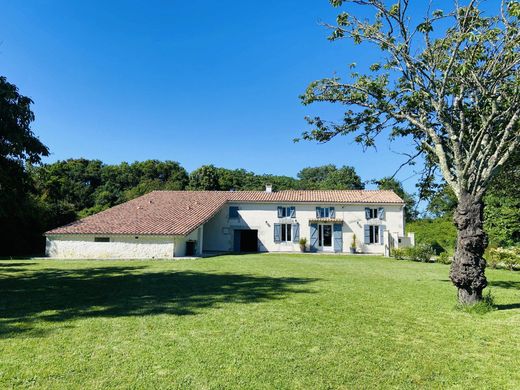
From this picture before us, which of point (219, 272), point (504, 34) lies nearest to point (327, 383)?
point (504, 34)

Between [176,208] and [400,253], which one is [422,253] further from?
[176,208]

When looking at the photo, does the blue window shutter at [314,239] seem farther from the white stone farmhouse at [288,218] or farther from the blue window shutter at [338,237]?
the blue window shutter at [338,237]

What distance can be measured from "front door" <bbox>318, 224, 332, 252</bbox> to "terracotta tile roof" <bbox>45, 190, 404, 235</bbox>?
2.16 m

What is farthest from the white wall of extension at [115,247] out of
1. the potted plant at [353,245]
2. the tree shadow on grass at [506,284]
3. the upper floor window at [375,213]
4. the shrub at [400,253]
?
the tree shadow on grass at [506,284]

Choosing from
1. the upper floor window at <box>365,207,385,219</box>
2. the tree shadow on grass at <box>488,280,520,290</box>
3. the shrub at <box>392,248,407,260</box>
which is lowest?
the tree shadow on grass at <box>488,280,520,290</box>

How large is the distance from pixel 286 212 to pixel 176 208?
348 inches

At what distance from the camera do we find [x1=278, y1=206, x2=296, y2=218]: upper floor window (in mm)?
28266

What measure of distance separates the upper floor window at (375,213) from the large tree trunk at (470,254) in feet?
67.4

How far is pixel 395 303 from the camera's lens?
8.06m

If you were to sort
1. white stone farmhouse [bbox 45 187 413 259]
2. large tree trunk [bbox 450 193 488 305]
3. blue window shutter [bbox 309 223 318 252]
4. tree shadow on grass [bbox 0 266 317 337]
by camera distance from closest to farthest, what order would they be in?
tree shadow on grass [bbox 0 266 317 337]
large tree trunk [bbox 450 193 488 305]
white stone farmhouse [bbox 45 187 413 259]
blue window shutter [bbox 309 223 318 252]

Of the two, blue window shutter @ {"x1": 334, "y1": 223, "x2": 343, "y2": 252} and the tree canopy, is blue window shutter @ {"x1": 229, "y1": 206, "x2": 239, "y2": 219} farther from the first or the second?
the tree canopy

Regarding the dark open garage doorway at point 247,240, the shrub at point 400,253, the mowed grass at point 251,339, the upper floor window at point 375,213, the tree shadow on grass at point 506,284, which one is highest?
the upper floor window at point 375,213

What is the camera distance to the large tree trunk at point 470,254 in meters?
7.33

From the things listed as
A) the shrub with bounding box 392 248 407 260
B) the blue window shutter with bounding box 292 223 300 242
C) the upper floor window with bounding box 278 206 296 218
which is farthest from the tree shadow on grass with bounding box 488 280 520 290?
the upper floor window with bounding box 278 206 296 218
